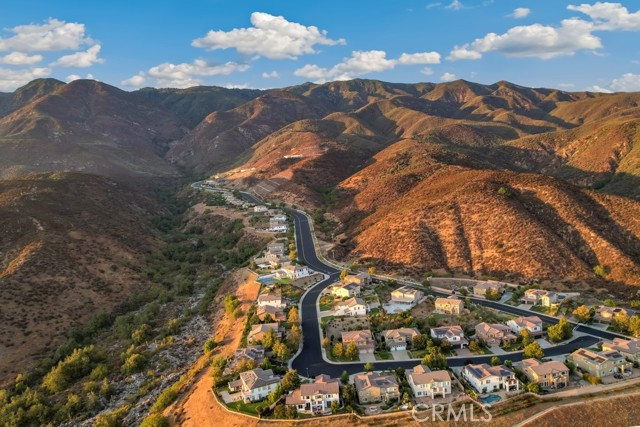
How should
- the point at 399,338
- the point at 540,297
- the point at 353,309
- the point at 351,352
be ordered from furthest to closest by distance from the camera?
the point at 540,297, the point at 353,309, the point at 399,338, the point at 351,352

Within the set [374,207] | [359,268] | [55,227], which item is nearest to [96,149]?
[55,227]

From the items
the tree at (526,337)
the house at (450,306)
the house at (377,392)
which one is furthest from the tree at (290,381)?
the tree at (526,337)

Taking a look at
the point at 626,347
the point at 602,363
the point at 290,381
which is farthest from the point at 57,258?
the point at 626,347

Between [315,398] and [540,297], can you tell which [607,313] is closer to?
[540,297]

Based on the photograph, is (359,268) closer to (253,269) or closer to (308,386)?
(253,269)

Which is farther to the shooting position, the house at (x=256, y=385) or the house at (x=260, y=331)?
the house at (x=260, y=331)

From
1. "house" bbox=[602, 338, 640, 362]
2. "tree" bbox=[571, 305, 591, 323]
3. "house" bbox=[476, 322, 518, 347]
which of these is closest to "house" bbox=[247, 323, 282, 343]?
"house" bbox=[476, 322, 518, 347]

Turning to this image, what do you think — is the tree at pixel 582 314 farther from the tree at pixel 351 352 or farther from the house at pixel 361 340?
the tree at pixel 351 352
